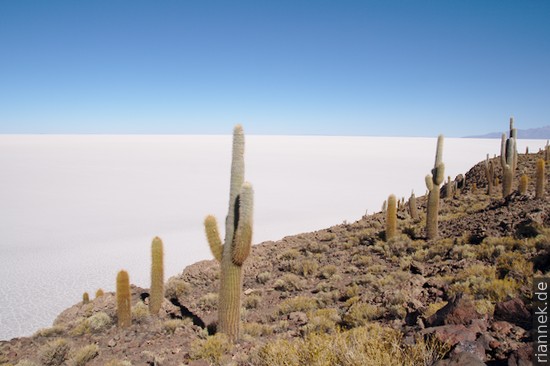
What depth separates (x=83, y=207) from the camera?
3095 centimetres

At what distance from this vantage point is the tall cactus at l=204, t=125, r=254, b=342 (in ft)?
22.6

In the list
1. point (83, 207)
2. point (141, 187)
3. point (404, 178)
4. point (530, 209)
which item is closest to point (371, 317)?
point (530, 209)

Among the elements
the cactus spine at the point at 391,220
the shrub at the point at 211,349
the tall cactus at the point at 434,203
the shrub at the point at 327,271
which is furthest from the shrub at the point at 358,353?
the cactus spine at the point at 391,220

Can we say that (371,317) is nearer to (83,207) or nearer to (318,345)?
(318,345)

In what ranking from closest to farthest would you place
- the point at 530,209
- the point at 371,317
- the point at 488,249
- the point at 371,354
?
the point at 371,354 < the point at 371,317 < the point at 488,249 < the point at 530,209

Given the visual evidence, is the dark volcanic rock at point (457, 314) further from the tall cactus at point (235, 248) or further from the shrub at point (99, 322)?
the shrub at point (99, 322)

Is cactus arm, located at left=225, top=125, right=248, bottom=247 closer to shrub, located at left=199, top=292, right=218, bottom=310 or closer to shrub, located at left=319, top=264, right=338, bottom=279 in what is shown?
shrub, located at left=199, top=292, right=218, bottom=310

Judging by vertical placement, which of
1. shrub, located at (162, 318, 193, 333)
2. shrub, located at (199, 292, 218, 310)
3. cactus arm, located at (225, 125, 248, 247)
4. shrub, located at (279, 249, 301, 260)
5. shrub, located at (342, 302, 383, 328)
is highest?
cactus arm, located at (225, 125, 248, 247)

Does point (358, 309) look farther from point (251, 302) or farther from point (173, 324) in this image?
point (173, 324)

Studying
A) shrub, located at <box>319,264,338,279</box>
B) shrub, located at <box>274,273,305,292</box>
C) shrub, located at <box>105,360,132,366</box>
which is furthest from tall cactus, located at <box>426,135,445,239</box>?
shrub, located at <box>105,360,132,366</box>

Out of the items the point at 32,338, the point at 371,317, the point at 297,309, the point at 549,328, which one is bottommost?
the point at 32,338

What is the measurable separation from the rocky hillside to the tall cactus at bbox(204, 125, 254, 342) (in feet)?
1.64

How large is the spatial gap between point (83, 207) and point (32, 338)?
85.2 ft

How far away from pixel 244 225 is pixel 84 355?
3.83m
